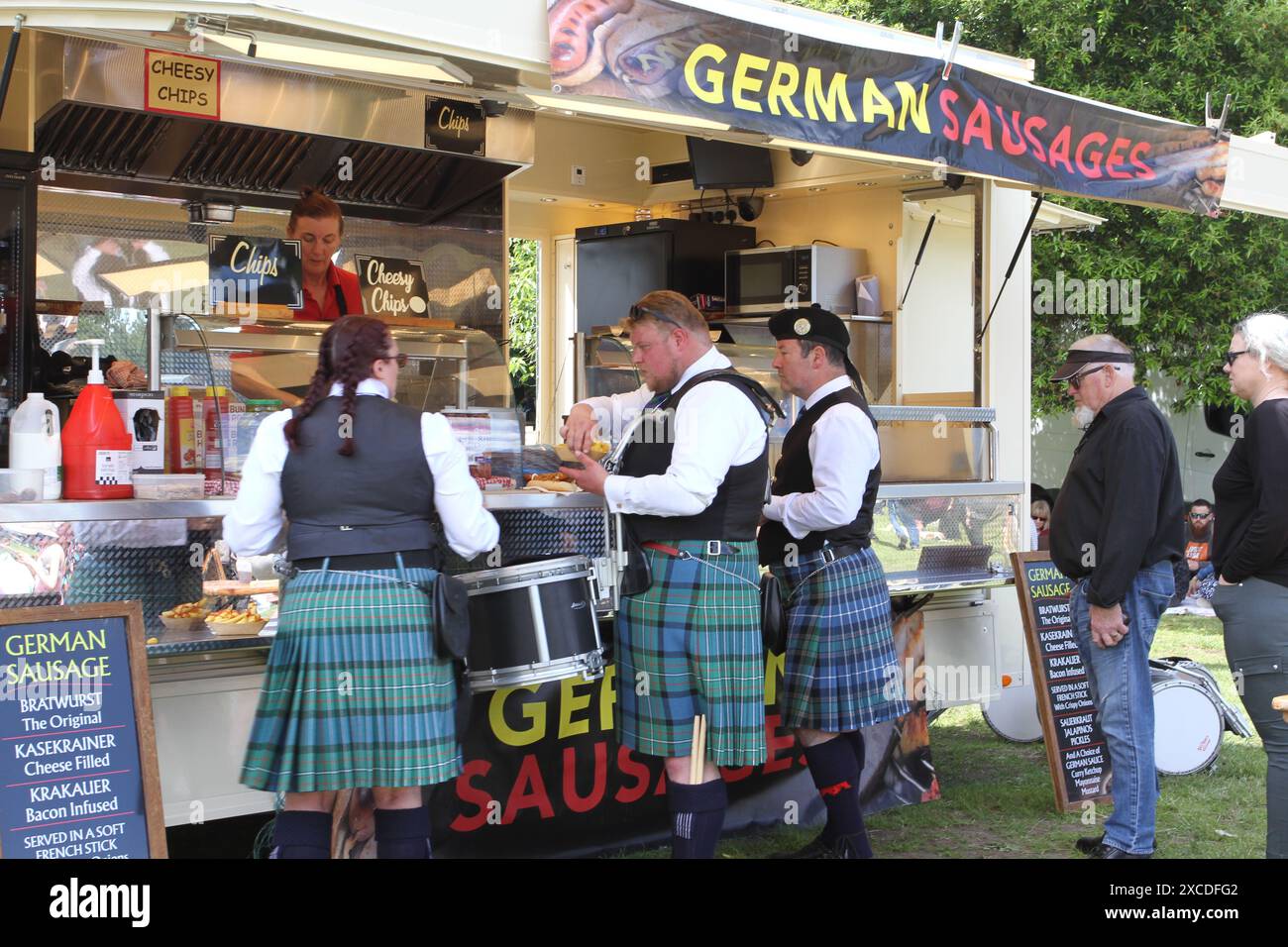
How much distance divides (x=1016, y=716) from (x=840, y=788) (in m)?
2.64

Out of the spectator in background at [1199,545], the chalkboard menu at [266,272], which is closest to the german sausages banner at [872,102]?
the chalkboard menu at [266,272]

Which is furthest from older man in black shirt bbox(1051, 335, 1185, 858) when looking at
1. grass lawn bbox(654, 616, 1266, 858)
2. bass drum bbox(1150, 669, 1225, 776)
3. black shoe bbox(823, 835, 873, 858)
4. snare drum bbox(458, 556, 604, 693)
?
snare drum bbox(458, 556, 604, 693)

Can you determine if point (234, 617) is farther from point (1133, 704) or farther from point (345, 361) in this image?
point (1133, 704)

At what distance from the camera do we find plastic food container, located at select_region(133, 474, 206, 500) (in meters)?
3.59

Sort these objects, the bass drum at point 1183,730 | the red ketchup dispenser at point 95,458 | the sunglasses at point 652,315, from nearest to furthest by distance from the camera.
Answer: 1. the red ketchup dispenser at point 95,458
2. the sunglasses at point 652,315
3. the bass drum at point 1183,730

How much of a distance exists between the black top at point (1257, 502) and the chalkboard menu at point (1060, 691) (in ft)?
4.71

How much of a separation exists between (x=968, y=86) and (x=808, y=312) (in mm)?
952

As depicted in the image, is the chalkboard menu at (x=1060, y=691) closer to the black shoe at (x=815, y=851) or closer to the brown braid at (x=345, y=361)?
the black shoe at (x=815, y=851)

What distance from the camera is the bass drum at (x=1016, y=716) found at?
6.65 m

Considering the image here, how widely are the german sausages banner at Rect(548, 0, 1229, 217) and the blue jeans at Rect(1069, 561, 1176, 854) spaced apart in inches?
60.9

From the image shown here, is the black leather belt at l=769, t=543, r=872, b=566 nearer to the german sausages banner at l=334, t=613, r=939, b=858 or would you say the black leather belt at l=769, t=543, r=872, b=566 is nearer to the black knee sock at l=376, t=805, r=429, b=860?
the german sausages banner at l=334, t=613, r=939, b=858

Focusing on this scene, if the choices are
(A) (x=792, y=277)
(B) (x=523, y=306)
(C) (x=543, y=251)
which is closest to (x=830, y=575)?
(A) (x=792, y=277)
